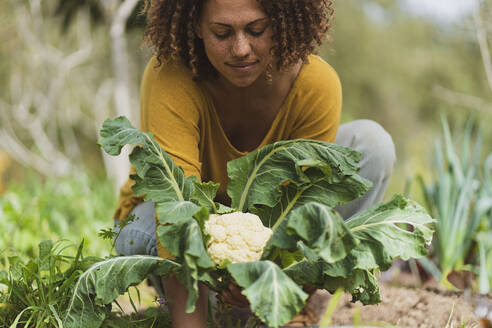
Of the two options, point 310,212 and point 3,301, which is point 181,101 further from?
point 3,301

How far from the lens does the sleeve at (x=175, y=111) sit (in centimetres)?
178

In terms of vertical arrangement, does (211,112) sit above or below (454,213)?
above

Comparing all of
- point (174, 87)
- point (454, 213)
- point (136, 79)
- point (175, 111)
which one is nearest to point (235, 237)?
point (175, 111)

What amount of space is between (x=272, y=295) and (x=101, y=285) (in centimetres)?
54

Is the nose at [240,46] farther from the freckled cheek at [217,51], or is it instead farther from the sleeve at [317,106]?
the sleeve at [317,106]

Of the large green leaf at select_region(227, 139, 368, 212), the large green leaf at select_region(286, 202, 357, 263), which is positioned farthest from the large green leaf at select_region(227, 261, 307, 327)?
the large green leaf at select_region(227, 139, 368, 212)

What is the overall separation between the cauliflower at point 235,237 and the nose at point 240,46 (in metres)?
0.54

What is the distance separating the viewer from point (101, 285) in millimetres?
1462

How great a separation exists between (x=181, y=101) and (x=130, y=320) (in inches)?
31.5

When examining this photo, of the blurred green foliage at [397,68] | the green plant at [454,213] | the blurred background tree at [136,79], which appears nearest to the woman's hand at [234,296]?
the green plant at [454,213]

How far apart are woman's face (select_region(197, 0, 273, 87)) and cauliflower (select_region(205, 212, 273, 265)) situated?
1.77 feet

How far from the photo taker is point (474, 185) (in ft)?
9.84

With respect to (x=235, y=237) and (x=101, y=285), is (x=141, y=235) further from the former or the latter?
(x=235, y=237)

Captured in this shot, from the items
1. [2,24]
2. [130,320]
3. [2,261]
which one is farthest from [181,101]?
[2,24]
